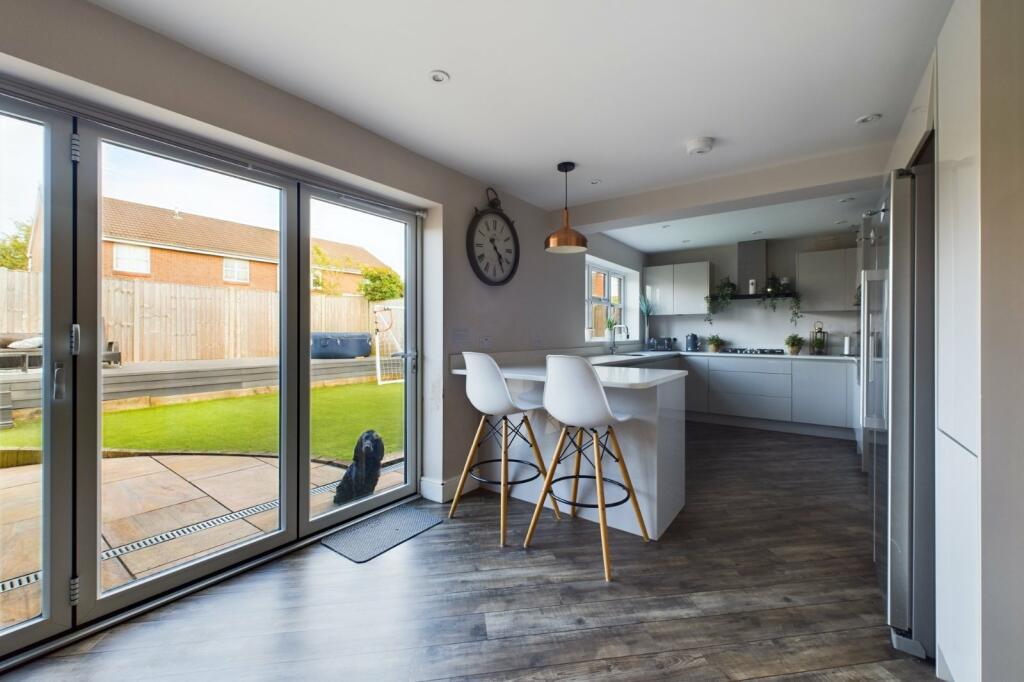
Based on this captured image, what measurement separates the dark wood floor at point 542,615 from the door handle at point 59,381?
943 mm

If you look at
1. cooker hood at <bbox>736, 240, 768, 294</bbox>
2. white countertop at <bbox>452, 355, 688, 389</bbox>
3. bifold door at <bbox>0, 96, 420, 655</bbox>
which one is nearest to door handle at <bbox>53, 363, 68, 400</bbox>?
bifold door at <bbox>0, 96, 420, 655</bbox>

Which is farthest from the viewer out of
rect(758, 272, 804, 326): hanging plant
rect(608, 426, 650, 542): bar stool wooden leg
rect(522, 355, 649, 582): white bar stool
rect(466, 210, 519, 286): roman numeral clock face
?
rect(758, 272, 804, 326): hanging plant

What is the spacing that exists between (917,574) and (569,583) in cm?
132

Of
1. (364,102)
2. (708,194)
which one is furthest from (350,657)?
(708,194)

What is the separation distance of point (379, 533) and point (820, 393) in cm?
477

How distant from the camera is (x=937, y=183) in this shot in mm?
1368

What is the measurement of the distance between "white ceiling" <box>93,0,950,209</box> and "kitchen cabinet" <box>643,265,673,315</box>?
11.0ft

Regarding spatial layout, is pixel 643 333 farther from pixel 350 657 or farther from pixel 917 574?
pixel 350 657

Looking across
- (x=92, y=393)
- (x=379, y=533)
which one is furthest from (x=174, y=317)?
(x=379, y=533)

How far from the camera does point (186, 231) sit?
6.48 ft

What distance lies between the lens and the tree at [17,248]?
1.47 metres

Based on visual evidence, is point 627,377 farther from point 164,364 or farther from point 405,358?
point 164,364

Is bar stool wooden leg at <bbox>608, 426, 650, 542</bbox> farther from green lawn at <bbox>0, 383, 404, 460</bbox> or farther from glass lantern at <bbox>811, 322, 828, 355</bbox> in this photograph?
glass lantern at <bbox>811, 322, 828, 355</bbox>

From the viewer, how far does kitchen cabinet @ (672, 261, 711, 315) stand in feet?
18.9
